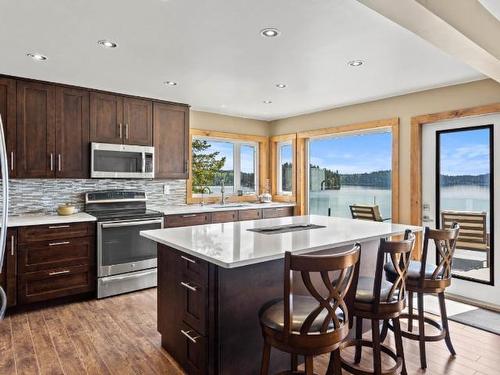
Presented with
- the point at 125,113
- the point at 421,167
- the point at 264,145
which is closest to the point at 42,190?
the point at 125,113

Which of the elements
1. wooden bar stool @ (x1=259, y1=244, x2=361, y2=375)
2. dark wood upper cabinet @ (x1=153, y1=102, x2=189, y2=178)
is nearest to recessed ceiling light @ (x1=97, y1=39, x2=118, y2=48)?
dark wood upper cabinet @ (x1=153, y1=102, x2=189, y2=178)

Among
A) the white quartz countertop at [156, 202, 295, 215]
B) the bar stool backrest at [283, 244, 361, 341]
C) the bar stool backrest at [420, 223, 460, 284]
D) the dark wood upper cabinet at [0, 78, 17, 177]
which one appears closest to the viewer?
the bar stool backrest at [283, 244, 361, 341]

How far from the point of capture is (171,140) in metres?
4.88

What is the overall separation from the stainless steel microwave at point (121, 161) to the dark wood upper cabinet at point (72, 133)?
103 mm

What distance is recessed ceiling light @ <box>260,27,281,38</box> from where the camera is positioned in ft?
8.22

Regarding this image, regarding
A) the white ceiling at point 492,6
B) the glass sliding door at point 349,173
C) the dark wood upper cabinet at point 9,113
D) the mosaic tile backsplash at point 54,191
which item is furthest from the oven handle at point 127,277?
the white ceiling at point 492,6

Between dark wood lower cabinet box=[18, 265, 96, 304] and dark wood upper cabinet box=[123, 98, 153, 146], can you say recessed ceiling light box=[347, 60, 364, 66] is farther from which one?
dark wood lower cabinet box=[18, 265, 96, 304]

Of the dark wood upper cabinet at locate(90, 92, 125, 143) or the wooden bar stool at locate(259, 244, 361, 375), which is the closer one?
the wooden bar stool at locate(259, 244, 361, 375)

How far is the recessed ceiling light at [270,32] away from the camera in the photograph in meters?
A: 2.51

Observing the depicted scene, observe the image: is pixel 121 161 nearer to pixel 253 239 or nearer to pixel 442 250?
pixel 253 239

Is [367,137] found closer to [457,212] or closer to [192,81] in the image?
[457,212]

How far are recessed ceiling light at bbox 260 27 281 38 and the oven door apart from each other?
2608 mm

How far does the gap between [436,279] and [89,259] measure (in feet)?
11.2

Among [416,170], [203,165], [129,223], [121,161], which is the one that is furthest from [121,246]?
[416,170]
